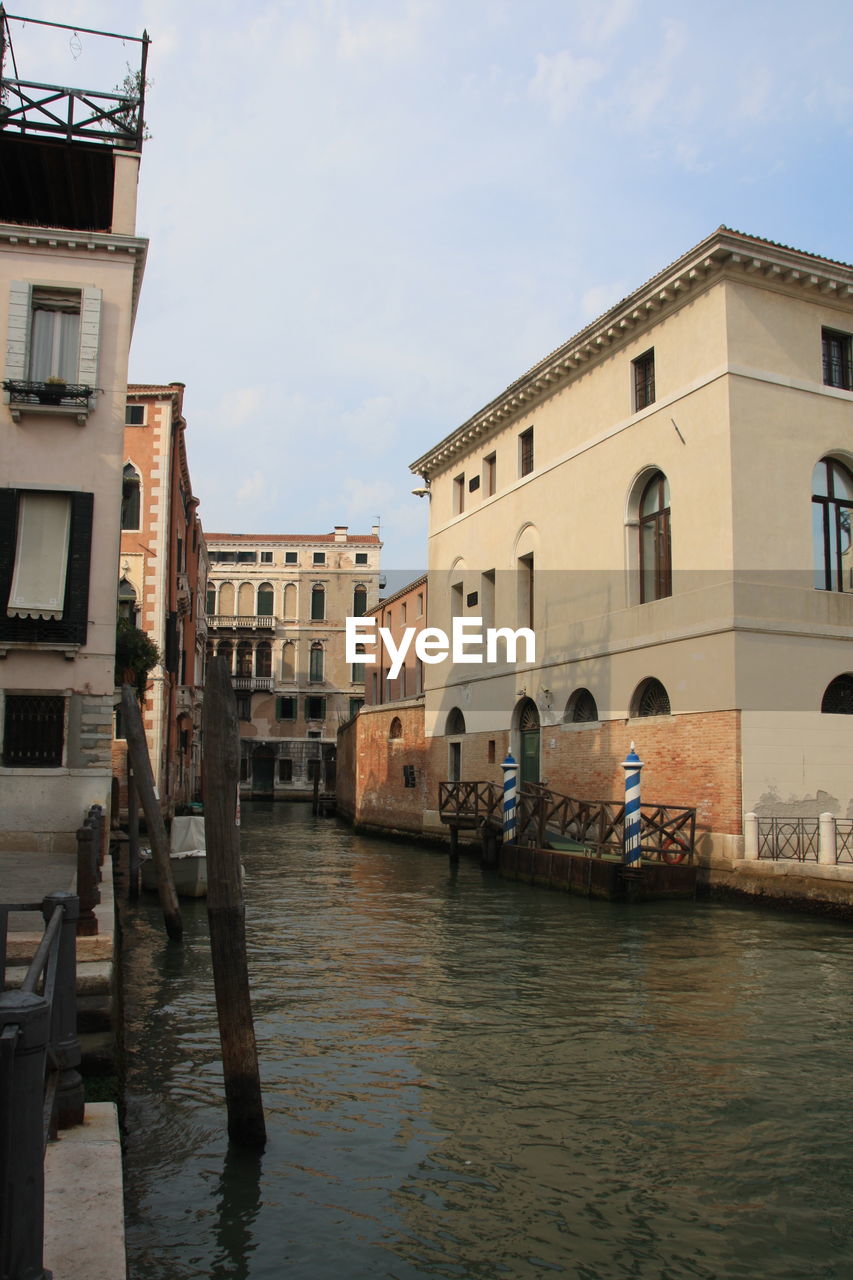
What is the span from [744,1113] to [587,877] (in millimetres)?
9543

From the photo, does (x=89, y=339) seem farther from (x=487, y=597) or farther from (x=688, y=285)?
(x=487, y=597)

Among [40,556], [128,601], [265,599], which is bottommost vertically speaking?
[40,556]

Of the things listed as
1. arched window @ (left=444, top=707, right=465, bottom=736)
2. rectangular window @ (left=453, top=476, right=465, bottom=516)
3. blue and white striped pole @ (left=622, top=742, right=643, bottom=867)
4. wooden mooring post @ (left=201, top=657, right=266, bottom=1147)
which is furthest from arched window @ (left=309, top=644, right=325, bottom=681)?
wooden mooring post @ (left=201, top=657, right=266, bottom=1147)

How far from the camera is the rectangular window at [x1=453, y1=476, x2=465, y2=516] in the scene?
88.6 feet

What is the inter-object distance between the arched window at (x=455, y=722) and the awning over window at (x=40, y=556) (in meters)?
13.8

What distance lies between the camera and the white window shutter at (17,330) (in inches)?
530

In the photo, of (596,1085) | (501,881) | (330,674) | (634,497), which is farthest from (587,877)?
(330,674)

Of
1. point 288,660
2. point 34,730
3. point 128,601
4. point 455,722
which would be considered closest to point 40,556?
point 34,730

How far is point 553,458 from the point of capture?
2172 centimetres

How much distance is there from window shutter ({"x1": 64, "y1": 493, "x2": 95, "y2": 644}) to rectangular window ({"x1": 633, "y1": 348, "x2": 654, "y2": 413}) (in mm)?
9587

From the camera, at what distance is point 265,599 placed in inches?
2215

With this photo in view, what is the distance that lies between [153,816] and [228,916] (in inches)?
262

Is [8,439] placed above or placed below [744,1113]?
above

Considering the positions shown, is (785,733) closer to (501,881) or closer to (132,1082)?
(501,881)
